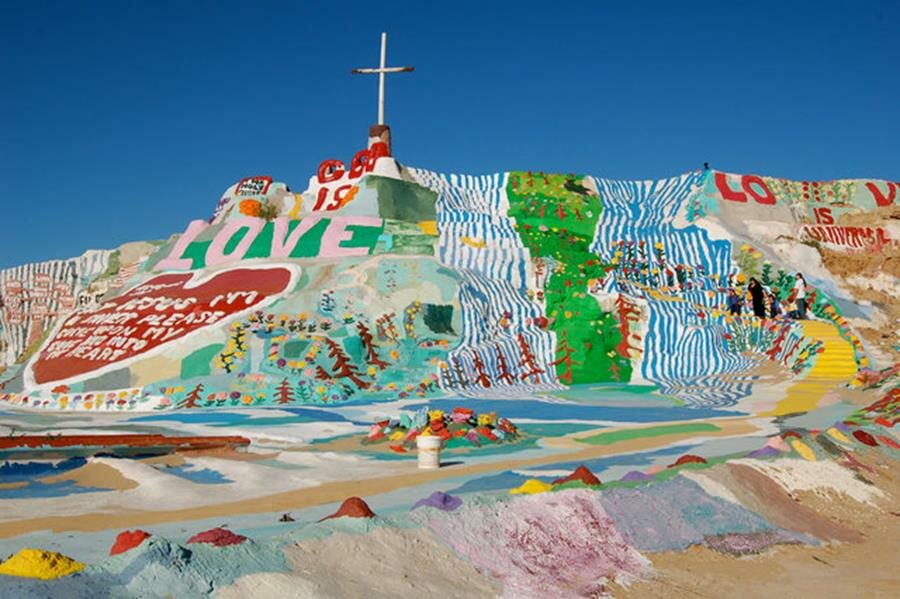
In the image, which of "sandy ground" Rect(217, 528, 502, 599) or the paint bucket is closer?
"sandy ground" Rect(217, 528, 502, 599)

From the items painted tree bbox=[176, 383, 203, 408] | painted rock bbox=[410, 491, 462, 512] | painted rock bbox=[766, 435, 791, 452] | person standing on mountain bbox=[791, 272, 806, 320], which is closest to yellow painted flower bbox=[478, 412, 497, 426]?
painted rock bbox=[766, 435, 791, 452]

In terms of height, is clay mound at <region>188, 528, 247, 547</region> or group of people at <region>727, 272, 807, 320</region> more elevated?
group of people at <region>727, 272, 807, 320</region>

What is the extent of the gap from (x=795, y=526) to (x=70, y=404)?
13.2 m

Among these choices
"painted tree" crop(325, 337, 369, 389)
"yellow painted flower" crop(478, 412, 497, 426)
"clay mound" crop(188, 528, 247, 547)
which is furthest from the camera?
"painted tree" crop(325, 337, 369, 389)

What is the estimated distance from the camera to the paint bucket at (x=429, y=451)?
30.2ft

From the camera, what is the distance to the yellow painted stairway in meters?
15.3

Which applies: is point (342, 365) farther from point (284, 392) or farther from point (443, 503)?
point (443, 503)

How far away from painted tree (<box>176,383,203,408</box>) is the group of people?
1297 centimetres

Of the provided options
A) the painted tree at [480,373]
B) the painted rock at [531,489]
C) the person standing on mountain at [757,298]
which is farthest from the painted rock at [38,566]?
the person standing on mountain at [757,298]

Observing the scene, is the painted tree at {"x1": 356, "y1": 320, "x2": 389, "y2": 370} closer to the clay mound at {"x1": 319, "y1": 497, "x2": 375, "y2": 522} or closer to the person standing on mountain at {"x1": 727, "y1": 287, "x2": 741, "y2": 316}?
the person standing on mountain at {"x1": 727, "y1": 287, "x2": 741, "y2": 316}

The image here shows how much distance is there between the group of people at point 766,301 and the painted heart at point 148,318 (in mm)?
10960

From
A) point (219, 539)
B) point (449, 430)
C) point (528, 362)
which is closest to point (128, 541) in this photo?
point (219, 539)

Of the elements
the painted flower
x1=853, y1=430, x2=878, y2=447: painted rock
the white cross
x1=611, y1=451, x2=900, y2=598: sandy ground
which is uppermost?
the white cross

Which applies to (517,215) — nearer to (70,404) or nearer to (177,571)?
(70,404)
